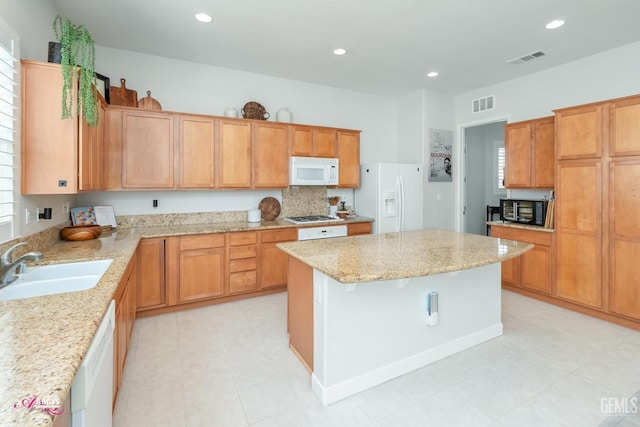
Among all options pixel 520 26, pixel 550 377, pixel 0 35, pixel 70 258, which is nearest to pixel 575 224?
pixel 550 377

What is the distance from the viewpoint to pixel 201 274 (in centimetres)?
346

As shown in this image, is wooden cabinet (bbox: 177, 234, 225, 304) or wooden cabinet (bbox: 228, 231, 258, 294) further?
wooden cabinet (bbox: 228, 231, 258, 294)

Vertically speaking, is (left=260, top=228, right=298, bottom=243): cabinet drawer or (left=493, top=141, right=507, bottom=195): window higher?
(left=493, top=141, right=507, bottom=195): window

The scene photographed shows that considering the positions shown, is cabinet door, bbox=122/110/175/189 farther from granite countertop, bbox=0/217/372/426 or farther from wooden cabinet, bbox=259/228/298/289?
granite countertop, bbox=0/217/372/426

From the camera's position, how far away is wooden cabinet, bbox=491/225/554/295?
361cm

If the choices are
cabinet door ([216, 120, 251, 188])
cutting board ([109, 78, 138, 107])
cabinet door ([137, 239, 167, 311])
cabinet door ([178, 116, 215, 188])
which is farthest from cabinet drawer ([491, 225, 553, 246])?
cutting board ([109, 78, 138, 107])

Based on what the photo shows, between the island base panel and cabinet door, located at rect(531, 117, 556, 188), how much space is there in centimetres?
203

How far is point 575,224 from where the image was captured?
3.37m

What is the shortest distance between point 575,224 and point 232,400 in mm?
3815

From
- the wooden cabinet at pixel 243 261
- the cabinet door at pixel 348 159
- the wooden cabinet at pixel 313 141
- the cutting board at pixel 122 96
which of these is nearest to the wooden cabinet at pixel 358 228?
the cabinet door at pixel 348 159

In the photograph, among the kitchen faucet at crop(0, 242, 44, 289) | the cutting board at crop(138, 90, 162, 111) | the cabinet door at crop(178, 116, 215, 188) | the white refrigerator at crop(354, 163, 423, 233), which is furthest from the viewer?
the white refrigerator at crop(354, 163, 423, 233)

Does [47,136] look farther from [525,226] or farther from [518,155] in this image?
[518,155]

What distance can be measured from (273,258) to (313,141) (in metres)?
1.73

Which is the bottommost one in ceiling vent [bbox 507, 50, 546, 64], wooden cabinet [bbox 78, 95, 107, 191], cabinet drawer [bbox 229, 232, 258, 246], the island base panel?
the island base panel
